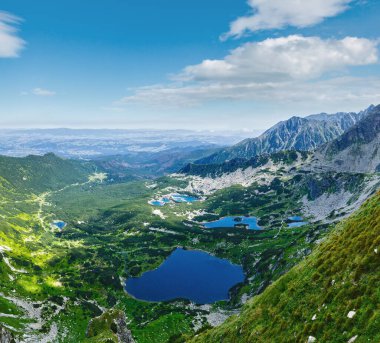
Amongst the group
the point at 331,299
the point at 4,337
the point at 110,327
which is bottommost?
the point at 110,327

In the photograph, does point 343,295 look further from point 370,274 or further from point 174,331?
point 174,331

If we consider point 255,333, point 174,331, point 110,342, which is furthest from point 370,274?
point 174,331

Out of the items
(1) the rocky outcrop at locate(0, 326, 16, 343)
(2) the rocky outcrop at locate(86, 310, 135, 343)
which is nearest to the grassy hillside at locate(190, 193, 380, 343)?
(2) the rocky outcrop at locate(86, 310, 135, 343)

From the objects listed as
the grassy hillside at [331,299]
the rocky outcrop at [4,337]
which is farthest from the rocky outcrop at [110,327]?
the grassy hillside at [331,299]

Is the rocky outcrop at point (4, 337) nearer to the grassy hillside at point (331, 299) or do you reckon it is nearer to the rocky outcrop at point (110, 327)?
the rocky outcrop at point (110, 327)

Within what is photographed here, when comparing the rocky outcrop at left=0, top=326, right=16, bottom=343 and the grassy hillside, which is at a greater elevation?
the grassy hillside

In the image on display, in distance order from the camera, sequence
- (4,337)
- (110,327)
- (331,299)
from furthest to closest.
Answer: (110,327) → (4,337) → (331,299)

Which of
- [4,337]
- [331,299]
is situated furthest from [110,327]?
[331,299]

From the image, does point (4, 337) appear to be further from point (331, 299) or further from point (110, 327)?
point (331, 299)

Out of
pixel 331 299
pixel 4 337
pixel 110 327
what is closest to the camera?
pixel 331 299

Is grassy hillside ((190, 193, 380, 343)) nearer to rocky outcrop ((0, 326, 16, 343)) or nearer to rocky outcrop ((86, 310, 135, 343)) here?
rocky outcrop ((86, 310, 135, 343))
